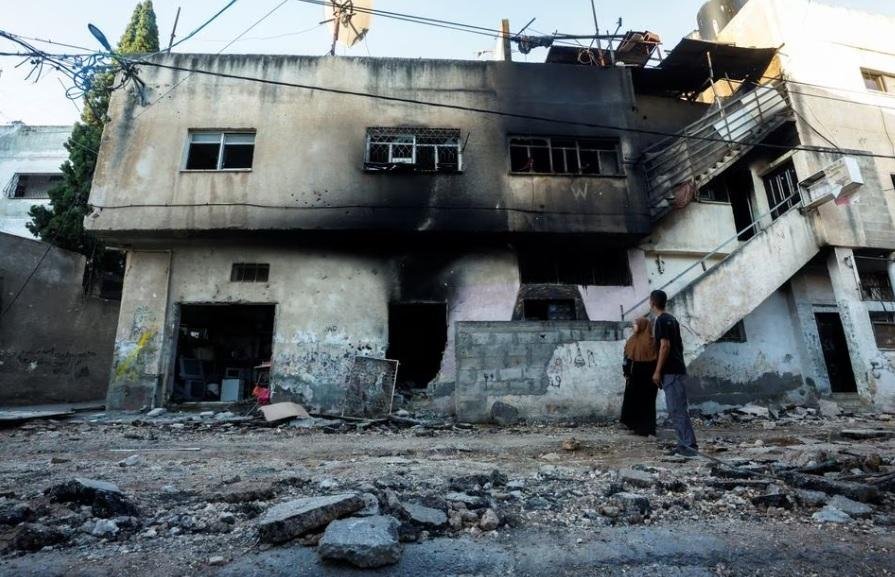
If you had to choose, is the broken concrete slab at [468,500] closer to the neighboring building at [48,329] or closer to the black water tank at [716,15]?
the neighboring building at [48,329]

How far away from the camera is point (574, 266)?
36.9 ft

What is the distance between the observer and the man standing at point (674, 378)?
475 centimetres

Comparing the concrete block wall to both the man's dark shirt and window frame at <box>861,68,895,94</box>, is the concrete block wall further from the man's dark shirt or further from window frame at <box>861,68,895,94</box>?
window frame at <box>861,68,895,94</box>

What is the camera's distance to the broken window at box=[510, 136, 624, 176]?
1103 cm

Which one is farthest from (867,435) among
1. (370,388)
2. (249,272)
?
(249,272)

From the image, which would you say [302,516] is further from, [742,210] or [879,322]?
[742,210]

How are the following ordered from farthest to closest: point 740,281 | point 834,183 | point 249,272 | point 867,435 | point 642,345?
point 249,272 → point 834,183 → point 740,281 → point 642,345 → point 867,435

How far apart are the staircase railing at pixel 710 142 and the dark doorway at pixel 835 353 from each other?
4737 mm

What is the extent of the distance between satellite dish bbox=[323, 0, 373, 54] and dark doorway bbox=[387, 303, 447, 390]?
7.48 m

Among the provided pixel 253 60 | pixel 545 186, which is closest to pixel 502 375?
pixel 545 186

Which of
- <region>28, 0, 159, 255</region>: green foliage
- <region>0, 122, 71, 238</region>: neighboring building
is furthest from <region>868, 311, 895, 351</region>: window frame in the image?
<region>0, 122, 71, 238</region>: neighboring building

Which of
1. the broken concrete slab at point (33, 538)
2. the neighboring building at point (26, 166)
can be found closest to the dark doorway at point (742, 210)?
the broken concrete slab at point (33, 538)

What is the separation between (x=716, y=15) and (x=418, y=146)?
11.2 metres

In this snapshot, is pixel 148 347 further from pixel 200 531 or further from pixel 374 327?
pixel 200 531
